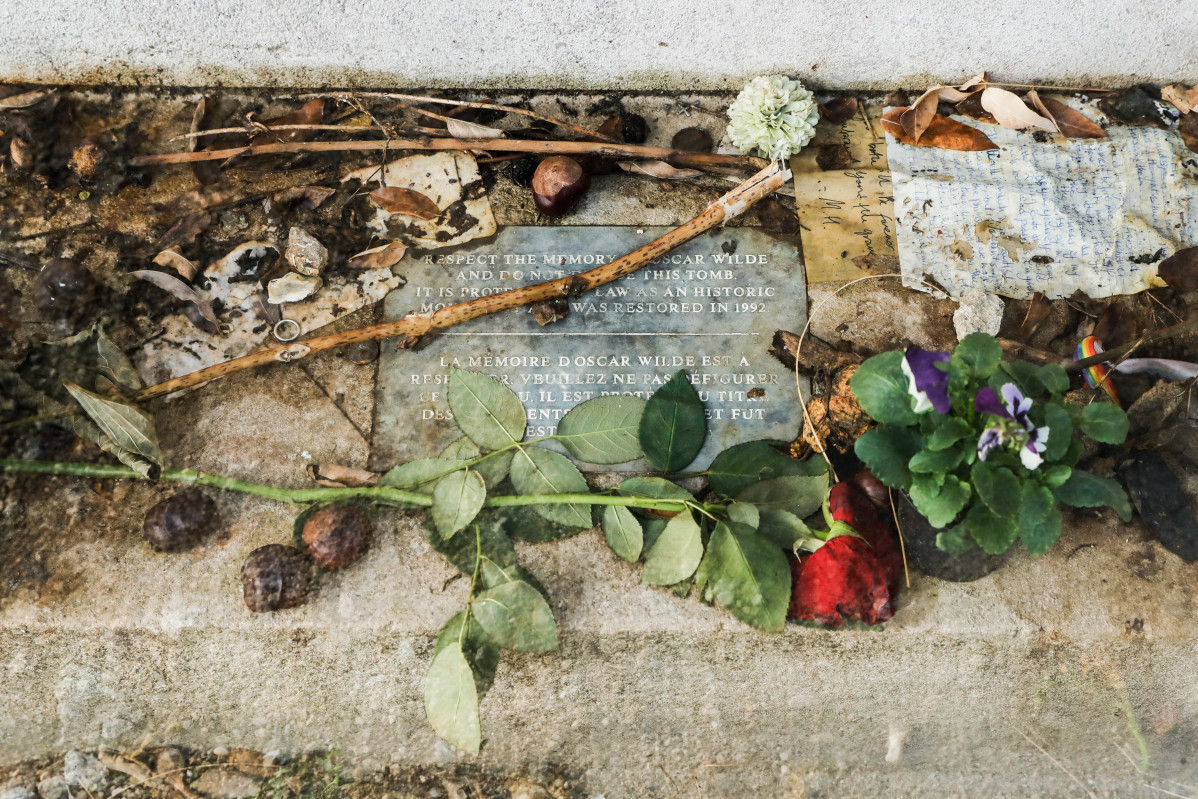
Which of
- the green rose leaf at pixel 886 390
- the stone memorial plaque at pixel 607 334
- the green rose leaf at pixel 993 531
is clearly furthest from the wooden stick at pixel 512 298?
the green rose leaf at pixel 993 531

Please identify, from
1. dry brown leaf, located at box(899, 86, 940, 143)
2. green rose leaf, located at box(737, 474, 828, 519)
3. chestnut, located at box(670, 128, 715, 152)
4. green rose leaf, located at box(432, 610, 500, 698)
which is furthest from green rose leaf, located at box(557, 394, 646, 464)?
dry brown leaf, located at box(899, 86, 940, 143)

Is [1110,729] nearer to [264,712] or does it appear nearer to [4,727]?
[264,712]

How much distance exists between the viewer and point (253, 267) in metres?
2.10

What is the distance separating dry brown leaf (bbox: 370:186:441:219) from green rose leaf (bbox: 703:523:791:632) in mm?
1190

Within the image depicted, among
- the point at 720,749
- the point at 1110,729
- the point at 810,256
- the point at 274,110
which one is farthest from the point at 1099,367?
the point at 274,110

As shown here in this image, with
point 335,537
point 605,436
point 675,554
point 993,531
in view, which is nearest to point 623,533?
point 675,554

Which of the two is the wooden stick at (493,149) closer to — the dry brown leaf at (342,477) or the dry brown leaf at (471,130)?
the dry brown leaf at (471,130)

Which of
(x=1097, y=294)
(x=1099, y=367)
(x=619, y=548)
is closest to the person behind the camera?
(x=619, y=548)

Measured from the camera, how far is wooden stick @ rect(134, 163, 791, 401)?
1.95 m

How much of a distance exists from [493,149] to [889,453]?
1.36 metres

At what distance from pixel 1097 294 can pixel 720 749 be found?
1.59 meters

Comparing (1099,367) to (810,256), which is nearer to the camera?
(1099,367)

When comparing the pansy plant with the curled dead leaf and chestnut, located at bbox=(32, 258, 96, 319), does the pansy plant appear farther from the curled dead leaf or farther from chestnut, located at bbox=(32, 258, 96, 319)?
chestnut, located at bbox=(32, 258, 96, 319)

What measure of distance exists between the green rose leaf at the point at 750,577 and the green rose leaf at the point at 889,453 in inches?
11.7
